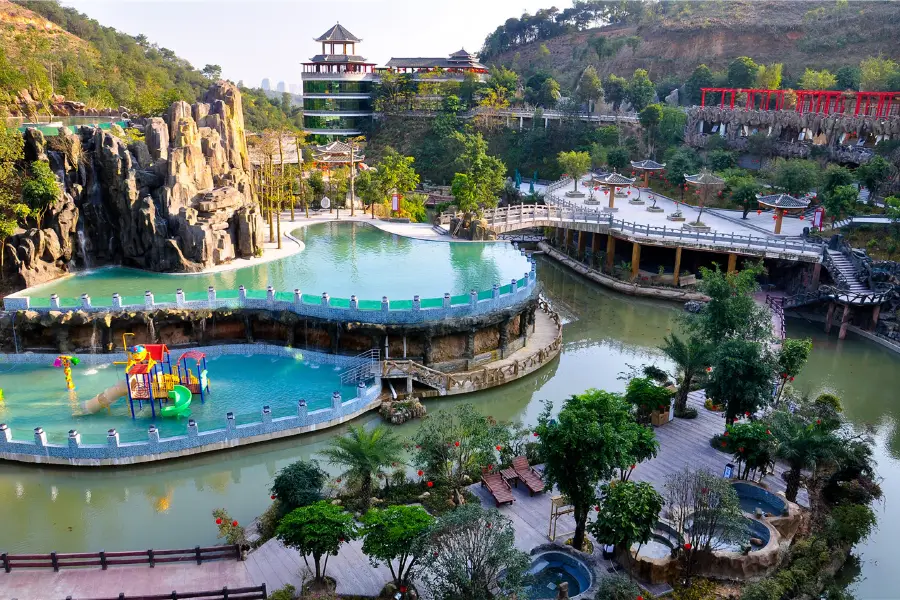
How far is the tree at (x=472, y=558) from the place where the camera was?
12508 mm

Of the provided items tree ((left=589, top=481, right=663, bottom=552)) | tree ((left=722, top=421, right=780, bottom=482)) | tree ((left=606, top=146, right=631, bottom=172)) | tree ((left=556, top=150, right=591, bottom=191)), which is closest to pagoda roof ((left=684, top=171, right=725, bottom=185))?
tree ((left=556, top=150, right=591, bottom=191))

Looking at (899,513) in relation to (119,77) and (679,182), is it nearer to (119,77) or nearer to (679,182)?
(679,182)

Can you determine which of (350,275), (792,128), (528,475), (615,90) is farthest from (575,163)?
(528,475)

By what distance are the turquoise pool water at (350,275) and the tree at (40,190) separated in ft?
11.2

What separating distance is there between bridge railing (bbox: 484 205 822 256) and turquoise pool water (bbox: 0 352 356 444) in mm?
20107

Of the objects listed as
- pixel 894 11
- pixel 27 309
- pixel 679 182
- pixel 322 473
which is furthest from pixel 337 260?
pixel 894 11

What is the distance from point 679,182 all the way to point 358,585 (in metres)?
45.5

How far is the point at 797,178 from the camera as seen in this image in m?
44.1

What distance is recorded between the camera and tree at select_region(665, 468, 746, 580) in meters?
14.6

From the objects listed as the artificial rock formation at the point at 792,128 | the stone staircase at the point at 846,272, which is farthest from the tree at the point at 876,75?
the stone staircase at the point at 846,272

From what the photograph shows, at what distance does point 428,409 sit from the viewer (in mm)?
25266

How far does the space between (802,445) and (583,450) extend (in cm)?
632

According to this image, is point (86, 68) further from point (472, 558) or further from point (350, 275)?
point (472, 558)

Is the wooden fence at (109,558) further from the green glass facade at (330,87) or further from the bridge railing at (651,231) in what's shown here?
the green glass facade at (330,87)
